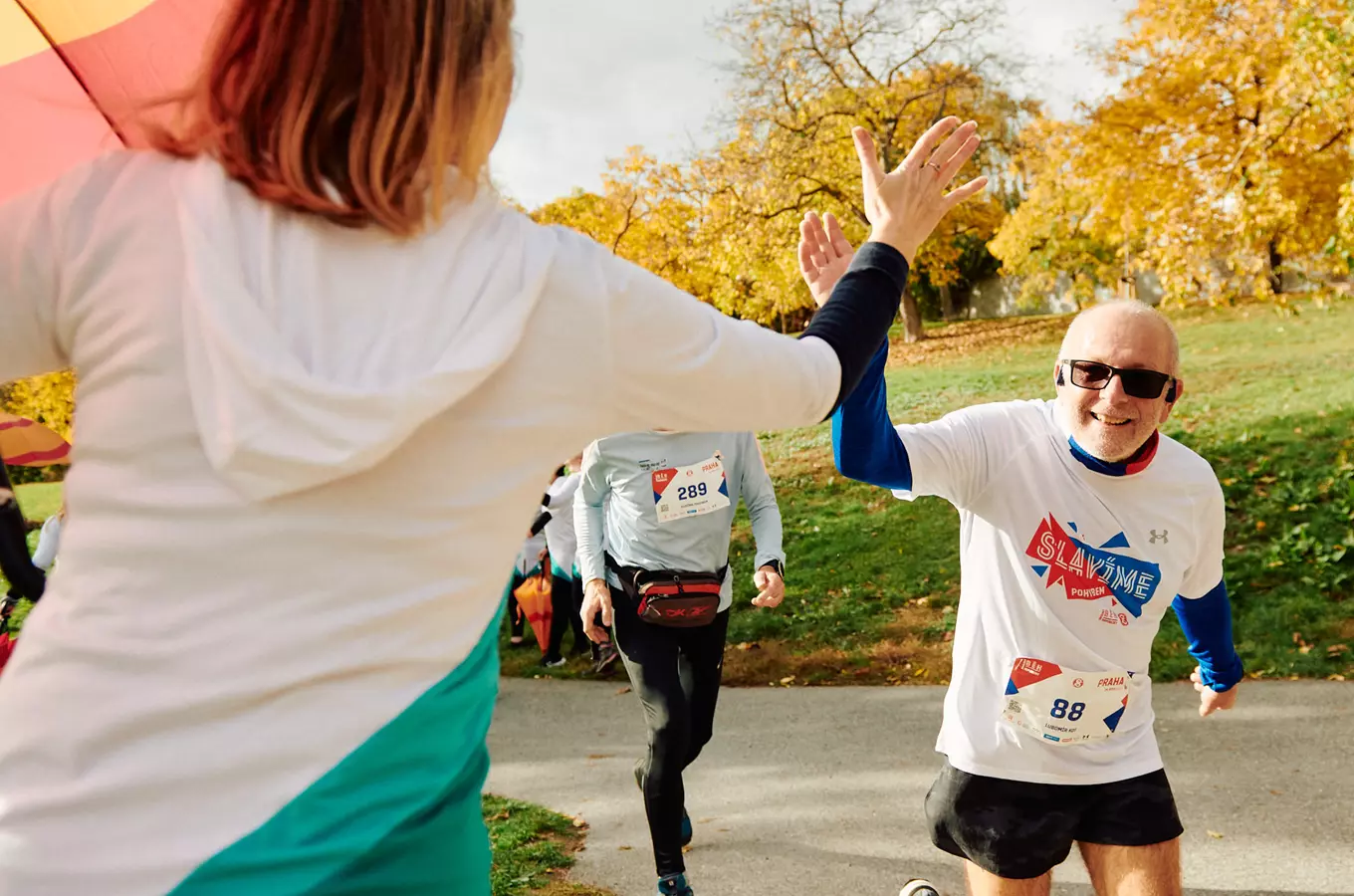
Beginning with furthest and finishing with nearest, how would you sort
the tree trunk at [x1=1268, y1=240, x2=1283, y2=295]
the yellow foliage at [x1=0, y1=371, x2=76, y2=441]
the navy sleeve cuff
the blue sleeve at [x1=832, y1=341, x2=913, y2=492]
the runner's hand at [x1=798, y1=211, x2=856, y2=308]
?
the tree trunk at [x1=1268, y1=240, x2=1283, y2=295] → the yellow foliage at [x1=0, y1=371, x2=76, y2=441] → the blue sleeve at [x1=832, y1=341, x2=913, y2=492] → the runner's hand at [x1=798, y1=211, x2=856, y2=308] → the navy sleeve cuff

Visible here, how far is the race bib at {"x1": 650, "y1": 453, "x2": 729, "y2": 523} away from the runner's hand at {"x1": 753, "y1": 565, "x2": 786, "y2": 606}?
1.32 feet

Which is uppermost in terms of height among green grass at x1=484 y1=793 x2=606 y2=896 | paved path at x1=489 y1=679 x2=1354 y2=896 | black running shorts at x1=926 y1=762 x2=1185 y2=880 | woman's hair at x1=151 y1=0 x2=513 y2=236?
woman's hair at x1=151 y1=0 x2=513 y2=236

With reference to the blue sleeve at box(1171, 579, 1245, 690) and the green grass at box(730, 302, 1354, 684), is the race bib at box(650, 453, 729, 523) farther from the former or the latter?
the green grass at box(730, 302, 1354, 684)

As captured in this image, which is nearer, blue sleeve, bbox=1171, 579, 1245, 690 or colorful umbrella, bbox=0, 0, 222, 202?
colorful umbrella, bbox=0, 0, 222, 202

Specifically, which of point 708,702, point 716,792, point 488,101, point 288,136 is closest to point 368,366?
point 288,136

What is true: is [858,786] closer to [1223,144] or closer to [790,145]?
[1223,144]

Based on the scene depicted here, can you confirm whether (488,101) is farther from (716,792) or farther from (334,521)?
(716,792)

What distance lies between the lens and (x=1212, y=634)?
3.35 meters

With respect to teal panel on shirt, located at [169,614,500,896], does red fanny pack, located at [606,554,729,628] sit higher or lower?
lower

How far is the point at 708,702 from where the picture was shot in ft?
15.3

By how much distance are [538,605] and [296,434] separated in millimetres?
8378

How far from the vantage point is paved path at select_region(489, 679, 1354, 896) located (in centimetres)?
456

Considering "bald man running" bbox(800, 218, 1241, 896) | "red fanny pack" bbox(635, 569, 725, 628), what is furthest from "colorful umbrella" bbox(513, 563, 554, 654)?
"bald man running" bbox(800, 218, 1241, 896)

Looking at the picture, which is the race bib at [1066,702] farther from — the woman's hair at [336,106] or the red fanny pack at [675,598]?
A: the woman's hair at [336,106]
